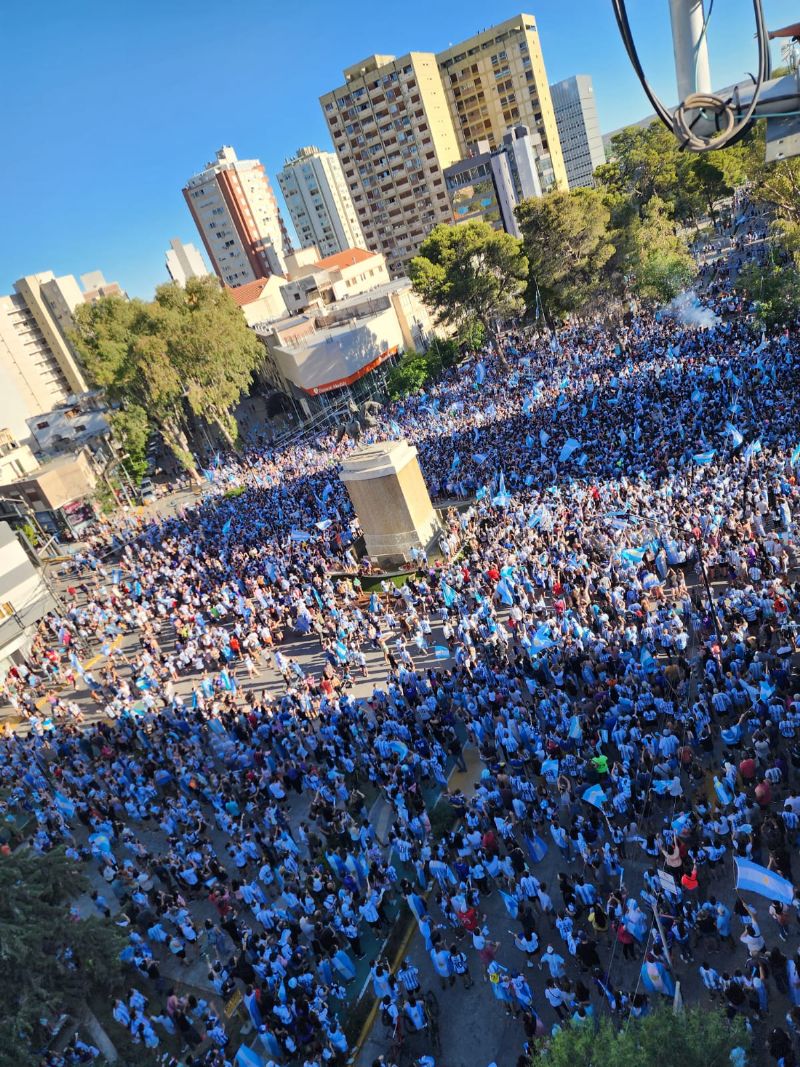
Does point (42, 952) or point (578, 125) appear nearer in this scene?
point (42, 952)

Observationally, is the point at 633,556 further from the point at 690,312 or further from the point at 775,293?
the point at 690,312

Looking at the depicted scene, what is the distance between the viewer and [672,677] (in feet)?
40.1

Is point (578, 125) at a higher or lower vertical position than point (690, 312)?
higher

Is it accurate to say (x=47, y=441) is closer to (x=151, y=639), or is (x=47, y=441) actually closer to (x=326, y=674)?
(x=151, y=639)

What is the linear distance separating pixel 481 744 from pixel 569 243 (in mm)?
39363

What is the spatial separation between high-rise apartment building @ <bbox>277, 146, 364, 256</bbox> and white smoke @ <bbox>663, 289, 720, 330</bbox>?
272 feet

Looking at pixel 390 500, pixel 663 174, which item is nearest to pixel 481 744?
pixel 390 500

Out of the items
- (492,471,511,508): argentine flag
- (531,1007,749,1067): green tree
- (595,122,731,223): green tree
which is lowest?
(492,471,511,508): argentine flag

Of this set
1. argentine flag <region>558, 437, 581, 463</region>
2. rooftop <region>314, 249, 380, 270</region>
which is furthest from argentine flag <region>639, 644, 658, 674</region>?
rooftop <region>314, 249, 380, 270</region>

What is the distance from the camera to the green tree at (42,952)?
7.56 metres

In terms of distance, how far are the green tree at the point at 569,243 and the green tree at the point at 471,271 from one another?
118cm

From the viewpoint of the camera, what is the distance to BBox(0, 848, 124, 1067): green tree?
24.8 ft

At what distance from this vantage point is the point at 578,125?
152 m

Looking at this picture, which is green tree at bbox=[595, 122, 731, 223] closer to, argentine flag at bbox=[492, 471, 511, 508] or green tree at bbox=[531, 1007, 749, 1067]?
argentine flag at bbox=[492, 471, 511, 508]
